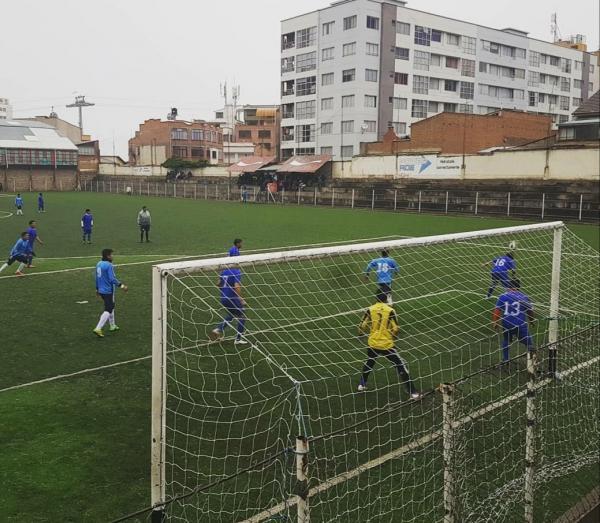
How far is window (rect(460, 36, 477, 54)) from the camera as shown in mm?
69250

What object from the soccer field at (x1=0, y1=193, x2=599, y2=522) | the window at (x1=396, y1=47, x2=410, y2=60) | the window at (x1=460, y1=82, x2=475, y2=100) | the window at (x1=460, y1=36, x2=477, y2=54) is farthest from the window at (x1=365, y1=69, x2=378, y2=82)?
the soccer field at (x1=0, y1=193, x2=599, y2=522)

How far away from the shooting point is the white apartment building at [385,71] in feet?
208

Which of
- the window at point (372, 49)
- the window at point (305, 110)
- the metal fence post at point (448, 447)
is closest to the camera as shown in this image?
the metal fence post at point (448, 447)

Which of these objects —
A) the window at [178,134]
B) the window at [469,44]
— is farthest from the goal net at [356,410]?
the window at [178,134]

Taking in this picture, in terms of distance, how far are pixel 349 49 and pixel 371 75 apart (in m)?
3.47

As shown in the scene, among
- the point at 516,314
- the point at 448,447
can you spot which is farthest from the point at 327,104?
the point at 448,447

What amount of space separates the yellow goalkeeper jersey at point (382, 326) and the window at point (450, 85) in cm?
6620

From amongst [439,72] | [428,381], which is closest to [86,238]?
[428,381]

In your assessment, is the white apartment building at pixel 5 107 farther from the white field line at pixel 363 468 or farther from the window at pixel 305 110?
the white field line at pixel 363 468

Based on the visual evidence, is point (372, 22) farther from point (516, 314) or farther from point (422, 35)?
point (516, 314)

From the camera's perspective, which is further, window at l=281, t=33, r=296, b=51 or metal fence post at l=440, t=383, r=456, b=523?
window at l=281, t=33, r=296, b=51

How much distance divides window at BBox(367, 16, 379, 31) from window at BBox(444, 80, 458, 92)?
37.2ft

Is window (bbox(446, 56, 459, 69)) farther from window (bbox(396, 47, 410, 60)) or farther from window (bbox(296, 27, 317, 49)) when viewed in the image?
window (bbox(296, 27, 317, 49))

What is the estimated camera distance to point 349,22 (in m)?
63.2
